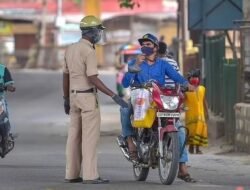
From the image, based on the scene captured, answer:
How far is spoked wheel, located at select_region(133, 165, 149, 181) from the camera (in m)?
11.0

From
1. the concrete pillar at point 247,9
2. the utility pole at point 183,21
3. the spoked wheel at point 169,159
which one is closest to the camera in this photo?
the spoked wheel at point 169,159

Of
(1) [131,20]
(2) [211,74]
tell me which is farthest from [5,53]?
(2) [211,74]

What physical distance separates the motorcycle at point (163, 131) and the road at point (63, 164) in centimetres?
23

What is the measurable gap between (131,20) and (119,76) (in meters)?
34.8

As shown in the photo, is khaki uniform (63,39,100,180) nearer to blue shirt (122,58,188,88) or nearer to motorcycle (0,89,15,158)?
blue shirt (122,58,188,88)

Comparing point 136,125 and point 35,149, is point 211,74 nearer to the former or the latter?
point 35,149

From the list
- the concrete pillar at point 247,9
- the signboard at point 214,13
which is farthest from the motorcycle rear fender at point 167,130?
the signboard at point 214,13

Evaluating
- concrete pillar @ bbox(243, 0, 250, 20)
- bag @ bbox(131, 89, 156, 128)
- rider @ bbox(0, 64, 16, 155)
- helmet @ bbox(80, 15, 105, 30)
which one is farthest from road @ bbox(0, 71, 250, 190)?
concrete pillar @ bbox(243, 0, 250, 20)

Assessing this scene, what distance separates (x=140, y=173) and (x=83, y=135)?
950 mm

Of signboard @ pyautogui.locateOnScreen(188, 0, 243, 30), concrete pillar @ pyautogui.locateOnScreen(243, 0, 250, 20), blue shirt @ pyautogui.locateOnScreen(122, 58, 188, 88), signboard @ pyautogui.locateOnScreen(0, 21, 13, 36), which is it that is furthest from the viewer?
signboard @ pyautogui.locateOnScreen(0, 21, 13, 36)

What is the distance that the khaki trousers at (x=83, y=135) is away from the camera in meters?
10.6

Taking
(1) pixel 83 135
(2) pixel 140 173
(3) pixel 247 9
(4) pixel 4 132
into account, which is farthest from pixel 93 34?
(3) pixel 247 9

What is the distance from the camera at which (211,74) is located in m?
19.9

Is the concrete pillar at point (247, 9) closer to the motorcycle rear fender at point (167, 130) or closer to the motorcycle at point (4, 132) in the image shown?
the motorcycle at point (4, 132)
